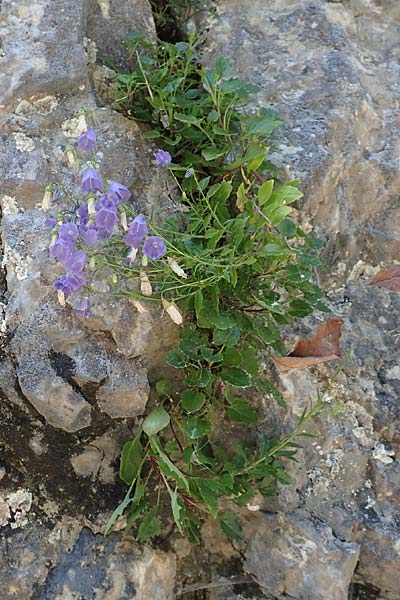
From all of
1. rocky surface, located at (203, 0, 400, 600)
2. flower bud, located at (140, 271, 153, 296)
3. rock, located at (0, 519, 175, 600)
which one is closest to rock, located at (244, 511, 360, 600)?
rocky surface, located at (203, 0, 400, 600)

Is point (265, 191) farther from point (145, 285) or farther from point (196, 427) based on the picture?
point (196, 427)

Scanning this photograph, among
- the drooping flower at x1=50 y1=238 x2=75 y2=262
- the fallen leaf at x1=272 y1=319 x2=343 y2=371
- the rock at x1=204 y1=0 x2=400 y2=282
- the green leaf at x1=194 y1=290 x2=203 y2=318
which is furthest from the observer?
the rock at x1=204 y1=0 x2=400 y2=282

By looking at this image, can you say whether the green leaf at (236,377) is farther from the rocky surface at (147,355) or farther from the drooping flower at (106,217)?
the drooping flower at (106,217)

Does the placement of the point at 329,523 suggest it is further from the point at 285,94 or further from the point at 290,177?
the point at 285,94

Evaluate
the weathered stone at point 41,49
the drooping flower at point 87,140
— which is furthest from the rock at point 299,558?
the weathered stone at point 41,49

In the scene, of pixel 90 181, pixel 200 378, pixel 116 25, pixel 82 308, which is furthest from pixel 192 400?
pixel 116 25

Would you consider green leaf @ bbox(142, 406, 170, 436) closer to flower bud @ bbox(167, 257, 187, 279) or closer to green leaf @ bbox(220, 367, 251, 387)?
green leaf @ bbox(220, 367, 251, 387)

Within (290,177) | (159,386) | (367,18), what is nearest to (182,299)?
(159,386)
